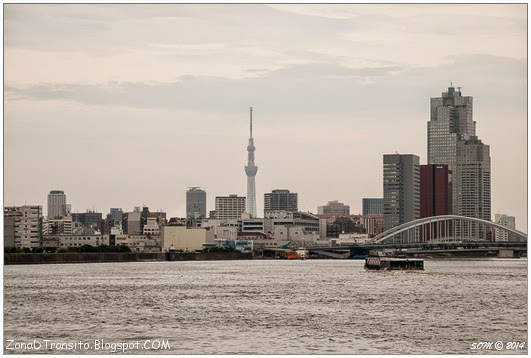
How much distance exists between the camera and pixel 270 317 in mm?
57594

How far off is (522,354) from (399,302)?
32.8 metres

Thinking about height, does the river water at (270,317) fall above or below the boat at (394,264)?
below

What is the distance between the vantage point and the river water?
46.1 meters

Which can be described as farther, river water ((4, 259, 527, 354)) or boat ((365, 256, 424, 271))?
boat ((365, 256, 424, 271))

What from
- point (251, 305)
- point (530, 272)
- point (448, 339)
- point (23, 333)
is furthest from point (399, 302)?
point (530, 272)

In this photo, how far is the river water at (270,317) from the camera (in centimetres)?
4609

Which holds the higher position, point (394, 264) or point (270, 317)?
point (394, 264)

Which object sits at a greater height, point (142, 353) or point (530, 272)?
point (530, 272)

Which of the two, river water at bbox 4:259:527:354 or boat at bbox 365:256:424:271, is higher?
boat at bbox 365:256:424:271

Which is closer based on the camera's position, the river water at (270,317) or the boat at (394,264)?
the river water at (270,317)

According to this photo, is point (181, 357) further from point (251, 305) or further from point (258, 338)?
point (251, 305)

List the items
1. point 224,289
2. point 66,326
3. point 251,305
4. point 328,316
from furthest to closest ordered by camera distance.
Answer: point 224,289 < point 251,305 < point 328,316 < point 66,326

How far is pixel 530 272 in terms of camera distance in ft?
108

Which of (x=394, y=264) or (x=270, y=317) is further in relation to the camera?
(x=394, y=264)
